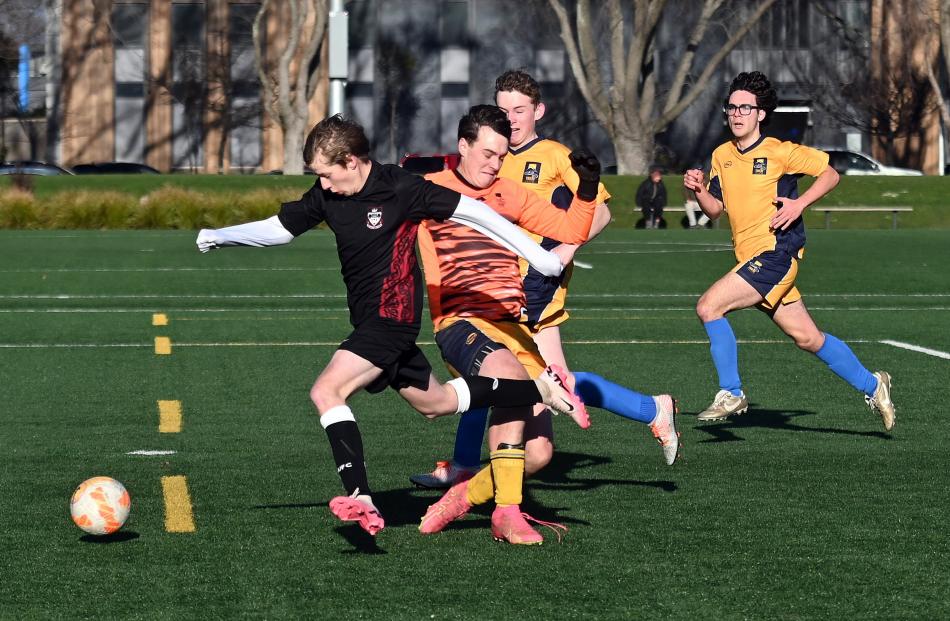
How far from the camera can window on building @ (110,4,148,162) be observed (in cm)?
6838

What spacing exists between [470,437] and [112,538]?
181cm

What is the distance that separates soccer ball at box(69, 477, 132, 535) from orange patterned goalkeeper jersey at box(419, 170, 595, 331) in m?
1.58

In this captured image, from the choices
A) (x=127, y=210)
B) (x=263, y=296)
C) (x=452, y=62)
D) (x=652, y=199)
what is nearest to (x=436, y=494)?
(x=263, y=296)

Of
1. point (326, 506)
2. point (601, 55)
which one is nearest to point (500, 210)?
point (326, 506)

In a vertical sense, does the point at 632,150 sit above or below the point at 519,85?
below

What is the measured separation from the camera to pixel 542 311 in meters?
8.27

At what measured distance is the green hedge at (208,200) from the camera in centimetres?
3762

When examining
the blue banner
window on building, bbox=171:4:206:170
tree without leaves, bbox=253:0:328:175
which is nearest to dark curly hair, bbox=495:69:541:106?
tree without leaves, bbox=253:0:328:175

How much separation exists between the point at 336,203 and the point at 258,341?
9036mm

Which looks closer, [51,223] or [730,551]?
[730,551]

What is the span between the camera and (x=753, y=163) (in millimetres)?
10078

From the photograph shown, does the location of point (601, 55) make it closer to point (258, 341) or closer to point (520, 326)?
point (258, 341)

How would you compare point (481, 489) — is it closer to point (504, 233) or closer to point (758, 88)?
point (504, 233)

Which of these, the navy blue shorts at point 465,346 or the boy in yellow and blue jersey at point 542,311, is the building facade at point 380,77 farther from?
the navy blue shorts at point 465,346
